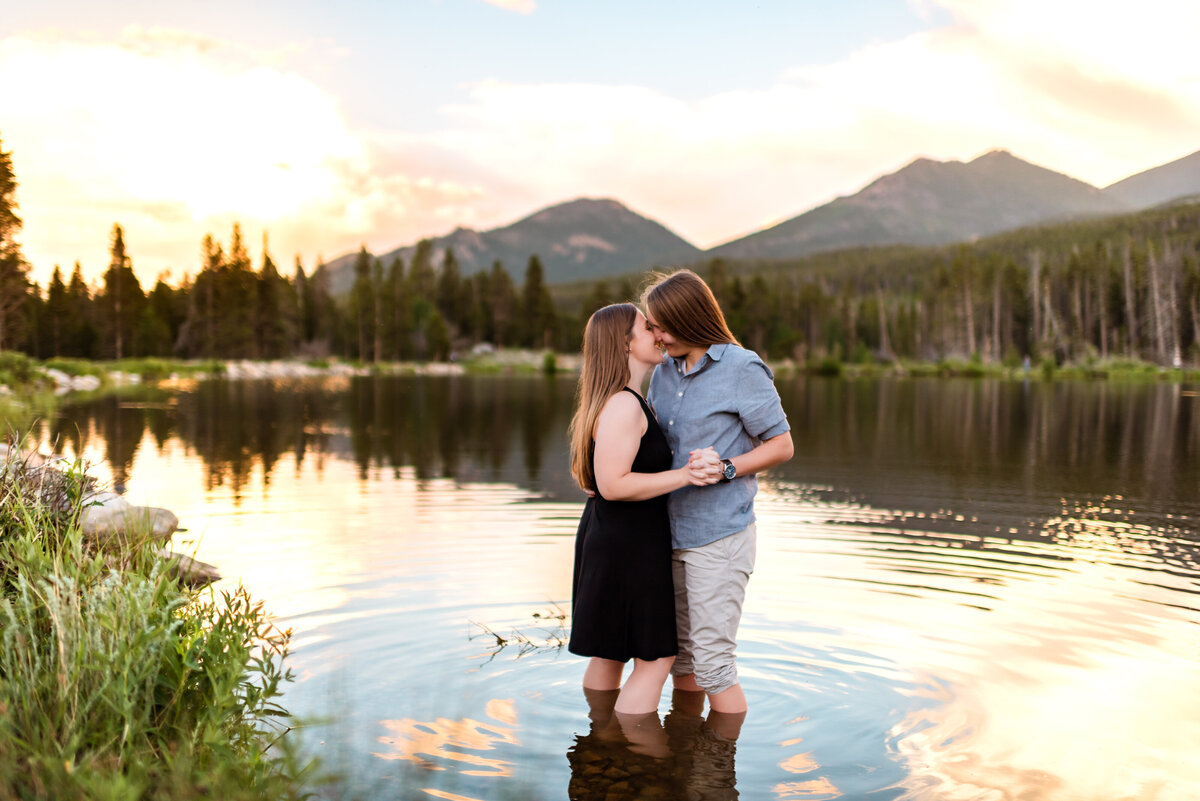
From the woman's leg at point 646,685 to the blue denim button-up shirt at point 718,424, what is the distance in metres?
0.66

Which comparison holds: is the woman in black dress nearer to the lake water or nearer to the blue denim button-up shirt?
the blue denim button-up shirt

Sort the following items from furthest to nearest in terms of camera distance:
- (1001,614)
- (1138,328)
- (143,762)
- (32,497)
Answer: (1138,328) < (1001,614) < (32,497) < (143,762)

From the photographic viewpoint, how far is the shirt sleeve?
15.5 ft

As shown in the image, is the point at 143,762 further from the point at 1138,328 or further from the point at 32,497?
the point at 1138,328

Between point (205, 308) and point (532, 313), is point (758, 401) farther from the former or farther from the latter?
point (532, 313)

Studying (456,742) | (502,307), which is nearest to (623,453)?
(456,742)

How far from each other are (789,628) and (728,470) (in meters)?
3.26

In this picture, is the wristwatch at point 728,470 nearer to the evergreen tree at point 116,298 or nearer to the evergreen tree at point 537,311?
the evergreen tree at point 116,298

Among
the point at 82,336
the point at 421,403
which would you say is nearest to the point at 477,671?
the point at 421,403

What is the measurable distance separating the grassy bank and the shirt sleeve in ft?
8.49

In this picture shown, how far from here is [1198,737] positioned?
535 cm

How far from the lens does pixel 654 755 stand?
4898mm

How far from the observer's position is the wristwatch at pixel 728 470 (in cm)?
458

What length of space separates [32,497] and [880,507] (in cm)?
1099
